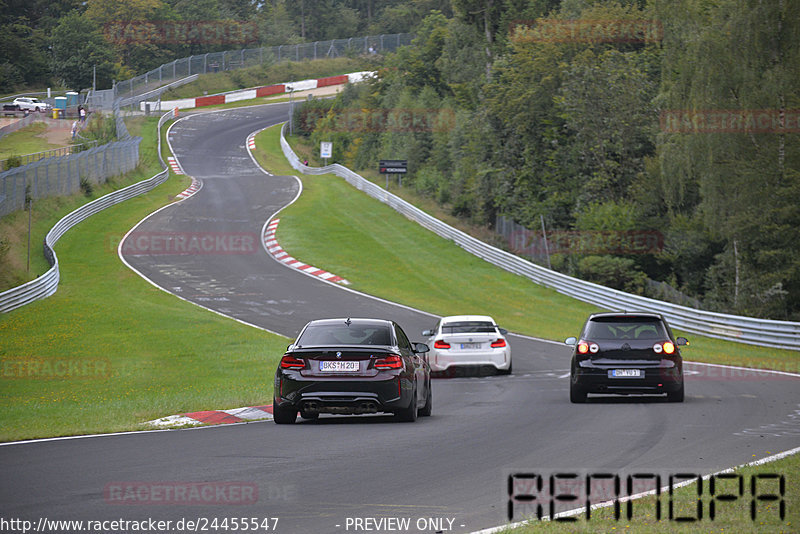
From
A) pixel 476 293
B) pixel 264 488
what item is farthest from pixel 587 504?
pixel 476 293

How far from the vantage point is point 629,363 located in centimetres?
1600

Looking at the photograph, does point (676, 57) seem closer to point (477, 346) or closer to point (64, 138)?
point (477, 346)

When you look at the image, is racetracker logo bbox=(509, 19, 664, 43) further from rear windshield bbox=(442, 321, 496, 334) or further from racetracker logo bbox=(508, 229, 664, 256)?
rear windshield bbox=(442, 321, 496, 334)

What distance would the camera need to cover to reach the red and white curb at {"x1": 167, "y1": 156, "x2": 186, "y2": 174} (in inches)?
2851

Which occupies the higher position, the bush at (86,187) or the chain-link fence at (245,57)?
the chain-link fence at (245,57)

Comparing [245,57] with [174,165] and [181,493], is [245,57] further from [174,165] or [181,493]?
[181,493]

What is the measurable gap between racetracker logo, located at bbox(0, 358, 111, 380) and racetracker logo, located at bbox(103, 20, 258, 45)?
92.7 metres

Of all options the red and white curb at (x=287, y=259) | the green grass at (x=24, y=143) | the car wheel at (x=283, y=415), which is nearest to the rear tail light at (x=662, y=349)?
the car wheel at (x=283, y=415)

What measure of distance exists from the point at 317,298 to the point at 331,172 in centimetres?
3731

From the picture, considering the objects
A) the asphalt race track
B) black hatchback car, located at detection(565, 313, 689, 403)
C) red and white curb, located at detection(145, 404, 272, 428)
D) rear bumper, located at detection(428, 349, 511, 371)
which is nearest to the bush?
the asphalt race track

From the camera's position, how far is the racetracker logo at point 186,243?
4516 centimetres

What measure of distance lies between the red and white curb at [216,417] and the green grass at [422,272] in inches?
597

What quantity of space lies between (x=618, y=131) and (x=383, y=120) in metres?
34.5

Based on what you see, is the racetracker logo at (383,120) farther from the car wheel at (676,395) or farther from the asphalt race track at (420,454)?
the car wheel at (676,395)
